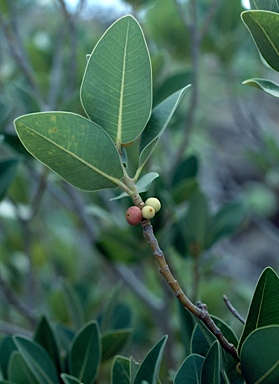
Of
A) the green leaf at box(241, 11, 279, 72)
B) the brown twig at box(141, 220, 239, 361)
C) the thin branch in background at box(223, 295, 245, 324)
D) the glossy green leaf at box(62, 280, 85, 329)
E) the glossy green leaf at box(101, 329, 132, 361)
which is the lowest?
the glossy green leaf at box(62, 280, 85, 329)

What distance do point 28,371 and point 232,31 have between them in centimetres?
131

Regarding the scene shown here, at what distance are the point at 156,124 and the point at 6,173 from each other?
45cm

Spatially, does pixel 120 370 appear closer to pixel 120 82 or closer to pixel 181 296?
pixel 181 296

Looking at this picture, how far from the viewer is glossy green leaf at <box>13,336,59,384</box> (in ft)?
2.67

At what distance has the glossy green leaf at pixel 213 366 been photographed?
2.02ft

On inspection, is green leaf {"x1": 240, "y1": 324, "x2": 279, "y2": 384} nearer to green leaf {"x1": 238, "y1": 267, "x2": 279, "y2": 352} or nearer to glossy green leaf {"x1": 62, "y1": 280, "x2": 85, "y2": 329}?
green leaf {"x1": 238, "y1": 267, "x2": 279, "y2": 352}

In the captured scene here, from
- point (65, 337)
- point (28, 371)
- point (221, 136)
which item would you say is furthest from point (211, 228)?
point (221, 136)

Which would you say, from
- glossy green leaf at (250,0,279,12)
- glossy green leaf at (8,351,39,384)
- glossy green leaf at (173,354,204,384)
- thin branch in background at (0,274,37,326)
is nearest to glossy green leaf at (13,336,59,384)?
glossy green leaf at (8,351,39,384)

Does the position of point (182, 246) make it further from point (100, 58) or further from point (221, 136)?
point (221, 136)

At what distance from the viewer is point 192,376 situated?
66 centimetres

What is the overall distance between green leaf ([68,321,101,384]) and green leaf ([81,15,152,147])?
1.04 feet

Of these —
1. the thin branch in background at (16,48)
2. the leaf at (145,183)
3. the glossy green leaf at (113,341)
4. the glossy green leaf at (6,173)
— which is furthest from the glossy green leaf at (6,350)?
the thin branch in background at (16,48)

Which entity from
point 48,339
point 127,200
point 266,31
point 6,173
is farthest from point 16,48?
point 266,31

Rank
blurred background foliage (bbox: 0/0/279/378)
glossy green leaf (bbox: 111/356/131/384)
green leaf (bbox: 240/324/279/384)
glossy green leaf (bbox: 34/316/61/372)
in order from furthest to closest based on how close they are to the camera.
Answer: blurred background foliage (bbox: 0/0/279/378) < glossy green leaf (bbox: 34/316/61/372) < glossy green leaf (bbox: 111/356/131/384) < green leaf (bbox: 240/324/279/384)
